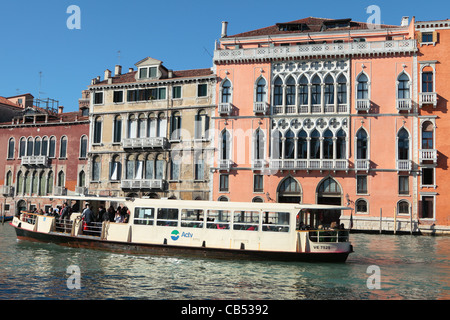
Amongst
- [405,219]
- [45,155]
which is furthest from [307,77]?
[45,155]

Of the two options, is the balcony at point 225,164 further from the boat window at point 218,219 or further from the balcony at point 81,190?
the boat window at point 218,219

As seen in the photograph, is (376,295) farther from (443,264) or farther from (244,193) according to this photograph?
(244,193)

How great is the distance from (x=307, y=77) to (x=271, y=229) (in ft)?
58.9

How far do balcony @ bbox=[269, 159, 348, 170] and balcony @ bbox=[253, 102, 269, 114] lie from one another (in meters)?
3.41

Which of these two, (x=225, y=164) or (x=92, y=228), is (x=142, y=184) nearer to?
(x=225, y=164)

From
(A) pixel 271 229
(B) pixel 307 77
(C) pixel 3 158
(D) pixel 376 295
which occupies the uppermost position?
(B) pixel 307 77

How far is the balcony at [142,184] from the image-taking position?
3481 centimetres

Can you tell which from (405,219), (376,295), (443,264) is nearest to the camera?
(376,295)

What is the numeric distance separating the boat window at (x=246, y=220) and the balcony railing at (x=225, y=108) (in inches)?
679

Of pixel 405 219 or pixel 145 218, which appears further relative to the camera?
pixel 405 219

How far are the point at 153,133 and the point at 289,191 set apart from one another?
10.6 m

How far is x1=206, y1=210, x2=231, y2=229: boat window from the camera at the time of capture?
17.4 meters

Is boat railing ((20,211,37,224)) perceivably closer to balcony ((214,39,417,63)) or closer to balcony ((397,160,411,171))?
balcony ((214,39,417,63))

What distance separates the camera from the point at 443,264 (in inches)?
670
